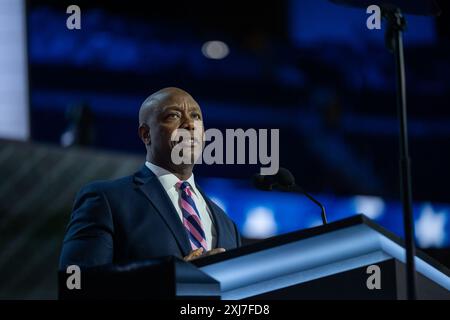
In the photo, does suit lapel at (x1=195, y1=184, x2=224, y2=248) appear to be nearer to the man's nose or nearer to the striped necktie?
the striped necktie

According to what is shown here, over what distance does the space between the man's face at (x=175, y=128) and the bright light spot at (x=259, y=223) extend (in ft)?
16.8

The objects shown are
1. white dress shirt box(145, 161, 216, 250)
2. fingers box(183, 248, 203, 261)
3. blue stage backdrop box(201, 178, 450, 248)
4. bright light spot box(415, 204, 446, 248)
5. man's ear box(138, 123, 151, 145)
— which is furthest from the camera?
bright light spot box(415, 204, 446, 248)

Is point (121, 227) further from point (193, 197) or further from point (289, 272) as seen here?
point (289, 272)

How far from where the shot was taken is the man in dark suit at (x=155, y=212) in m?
2.12

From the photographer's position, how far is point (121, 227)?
2160mm

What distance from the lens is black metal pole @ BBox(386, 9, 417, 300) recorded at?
1.78 m

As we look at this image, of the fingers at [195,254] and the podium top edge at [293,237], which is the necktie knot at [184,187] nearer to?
the fingers at [195,254]

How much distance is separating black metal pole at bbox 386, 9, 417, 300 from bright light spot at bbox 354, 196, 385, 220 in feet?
19.0

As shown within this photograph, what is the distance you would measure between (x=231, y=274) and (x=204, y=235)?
414 mm

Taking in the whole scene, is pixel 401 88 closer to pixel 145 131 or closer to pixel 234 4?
pixel 145 131

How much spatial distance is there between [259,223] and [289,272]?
5.63 meters

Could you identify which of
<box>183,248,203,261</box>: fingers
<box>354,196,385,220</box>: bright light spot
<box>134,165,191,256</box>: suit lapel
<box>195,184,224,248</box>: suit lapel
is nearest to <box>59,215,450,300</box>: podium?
<box>183,248,203,261</box>: fingers

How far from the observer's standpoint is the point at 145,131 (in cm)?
243

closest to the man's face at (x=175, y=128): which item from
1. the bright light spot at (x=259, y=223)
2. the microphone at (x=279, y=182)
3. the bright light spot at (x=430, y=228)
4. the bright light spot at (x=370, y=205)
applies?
the microphone at (x=279, y=182)
